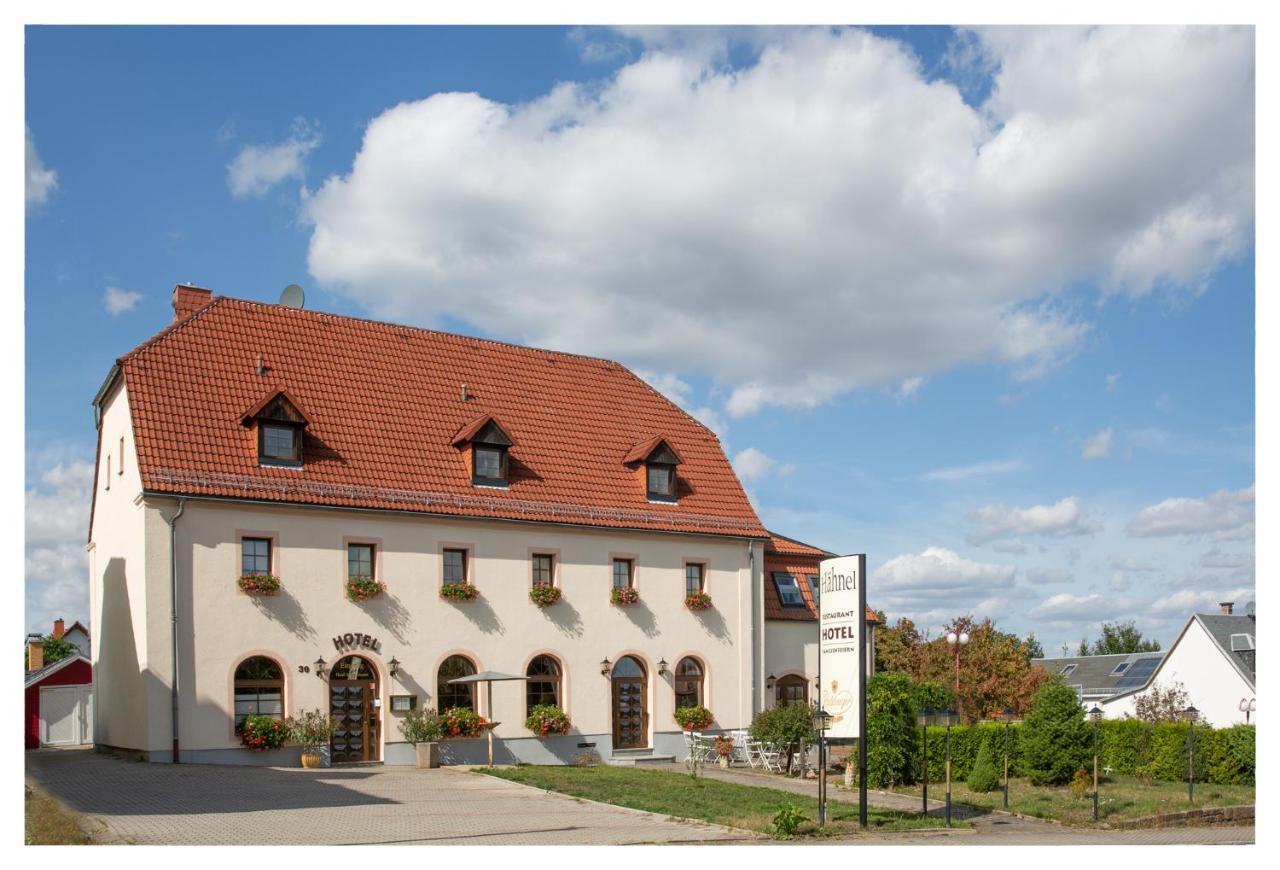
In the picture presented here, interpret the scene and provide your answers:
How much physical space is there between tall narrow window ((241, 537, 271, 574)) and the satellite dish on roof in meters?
7.94

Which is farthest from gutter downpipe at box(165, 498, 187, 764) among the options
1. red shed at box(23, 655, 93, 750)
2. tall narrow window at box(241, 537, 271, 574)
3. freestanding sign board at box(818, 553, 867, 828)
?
red shed at box(23, 655, 93, 750)

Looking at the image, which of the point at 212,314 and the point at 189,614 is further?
the point at 212,314

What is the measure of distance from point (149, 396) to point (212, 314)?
349cm

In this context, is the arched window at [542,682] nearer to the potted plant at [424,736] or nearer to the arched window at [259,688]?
the potted plant at [424,736]

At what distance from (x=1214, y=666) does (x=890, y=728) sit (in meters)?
36.1

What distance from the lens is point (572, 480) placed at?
32.2m

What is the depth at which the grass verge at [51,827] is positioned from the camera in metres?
14.6

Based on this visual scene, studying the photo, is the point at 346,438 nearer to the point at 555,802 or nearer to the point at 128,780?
the point at 128,780

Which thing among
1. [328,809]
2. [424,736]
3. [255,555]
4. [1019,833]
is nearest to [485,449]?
[255,555]

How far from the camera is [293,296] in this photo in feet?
108

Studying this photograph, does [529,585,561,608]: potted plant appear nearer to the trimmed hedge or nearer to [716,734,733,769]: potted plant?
[716,734,733,769]: potted plant

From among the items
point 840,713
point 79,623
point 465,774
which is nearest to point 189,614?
point 465,774

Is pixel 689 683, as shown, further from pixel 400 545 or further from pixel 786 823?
pixel 786 823
